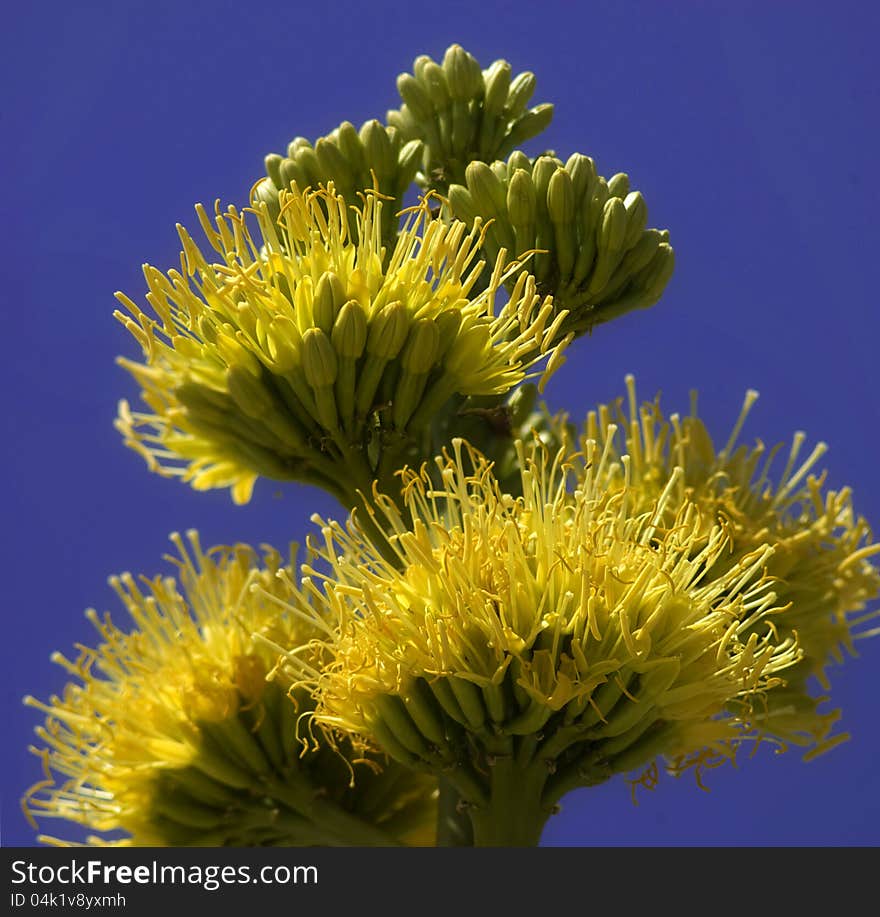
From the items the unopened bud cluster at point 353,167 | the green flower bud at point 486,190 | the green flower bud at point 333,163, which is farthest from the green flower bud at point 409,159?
the green flower bud at point 486,190

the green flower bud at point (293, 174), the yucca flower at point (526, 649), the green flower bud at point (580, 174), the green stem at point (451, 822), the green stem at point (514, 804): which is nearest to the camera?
the yucca flower at point (526, 649)

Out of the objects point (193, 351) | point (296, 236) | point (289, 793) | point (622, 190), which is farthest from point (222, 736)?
point (622, 190)

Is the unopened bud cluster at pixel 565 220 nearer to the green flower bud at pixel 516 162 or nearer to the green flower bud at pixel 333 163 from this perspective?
the green flower bud at pixel 516 162

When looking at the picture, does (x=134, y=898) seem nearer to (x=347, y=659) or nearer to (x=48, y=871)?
(x=48, y=871)

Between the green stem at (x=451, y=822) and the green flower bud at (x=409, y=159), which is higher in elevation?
the green flower bud at (x=409, y=159)

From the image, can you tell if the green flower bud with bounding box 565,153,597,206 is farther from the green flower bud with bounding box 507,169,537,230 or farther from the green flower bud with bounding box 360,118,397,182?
the green flower bud with bounding box 360,118,397,182

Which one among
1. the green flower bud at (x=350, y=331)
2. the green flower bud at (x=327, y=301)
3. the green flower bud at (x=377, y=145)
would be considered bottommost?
the green flower bud at (x=350, y=331)

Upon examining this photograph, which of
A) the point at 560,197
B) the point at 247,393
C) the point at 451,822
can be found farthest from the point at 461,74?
the point at 451,822
